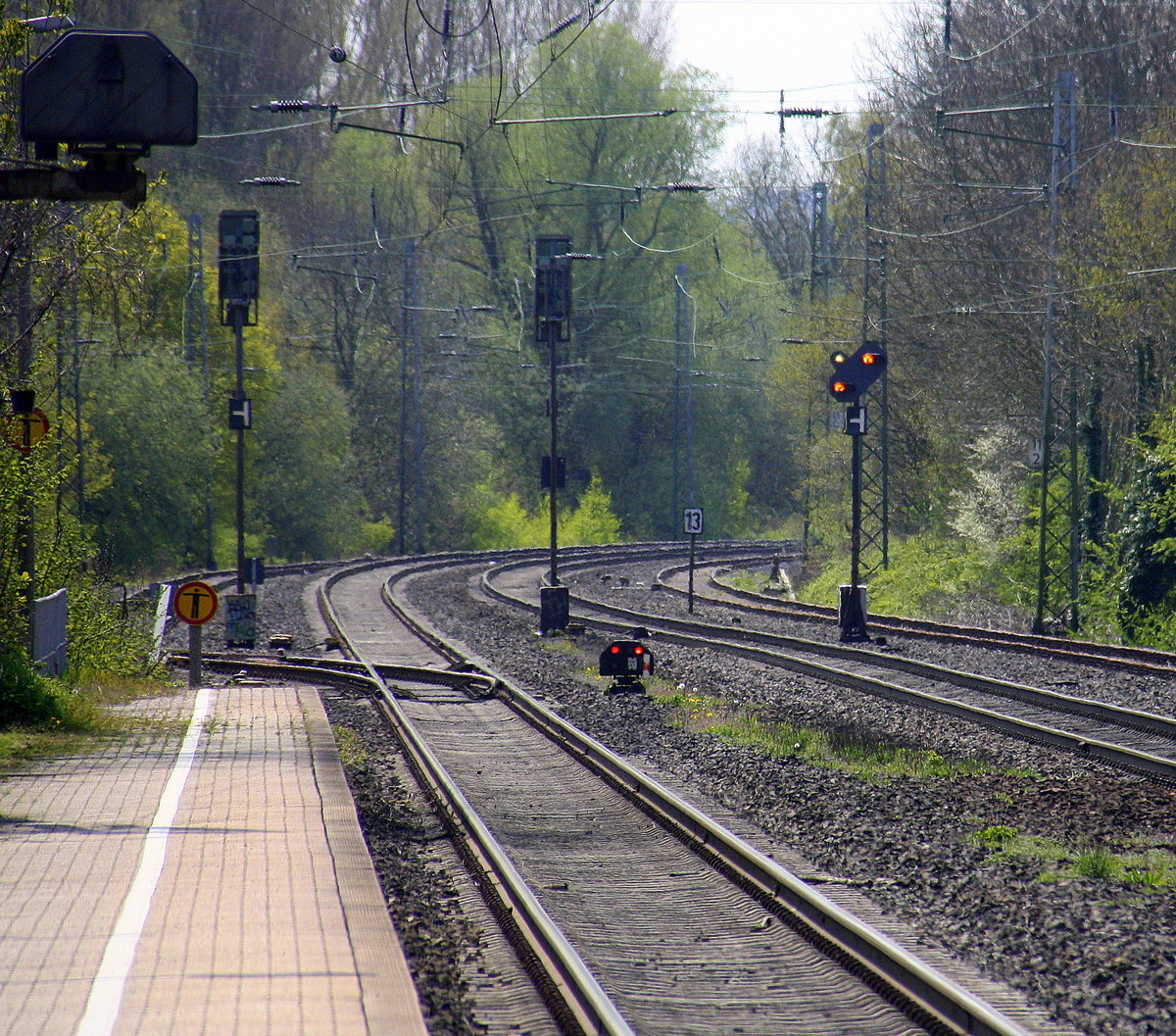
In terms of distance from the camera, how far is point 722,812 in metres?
11.2

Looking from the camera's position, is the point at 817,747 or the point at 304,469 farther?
the point at 304,469

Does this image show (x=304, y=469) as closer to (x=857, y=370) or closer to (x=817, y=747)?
(x=857, y=370)

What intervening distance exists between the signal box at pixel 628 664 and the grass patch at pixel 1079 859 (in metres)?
9.05

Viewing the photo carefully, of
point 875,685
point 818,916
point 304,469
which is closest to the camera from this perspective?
point 818,916

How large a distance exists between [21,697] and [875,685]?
10.6 metres

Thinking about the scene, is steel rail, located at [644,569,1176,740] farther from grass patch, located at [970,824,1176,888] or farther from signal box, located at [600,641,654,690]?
grass patch, located at [970,824,1176,888]

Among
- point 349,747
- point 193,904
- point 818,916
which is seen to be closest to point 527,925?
point 818,916

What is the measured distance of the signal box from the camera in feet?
63.2

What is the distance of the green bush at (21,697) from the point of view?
14.4 m

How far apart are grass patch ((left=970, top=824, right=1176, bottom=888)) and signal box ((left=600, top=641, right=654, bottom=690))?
29.7 ft

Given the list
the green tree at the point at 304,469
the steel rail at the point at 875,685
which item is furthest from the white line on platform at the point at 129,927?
the green tree at the point at 304,469

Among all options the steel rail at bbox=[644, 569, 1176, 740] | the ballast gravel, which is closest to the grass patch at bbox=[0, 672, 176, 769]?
the ballast gravel

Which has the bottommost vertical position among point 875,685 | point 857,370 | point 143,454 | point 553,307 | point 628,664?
point 875,685

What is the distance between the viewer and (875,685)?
1848 centimetres
